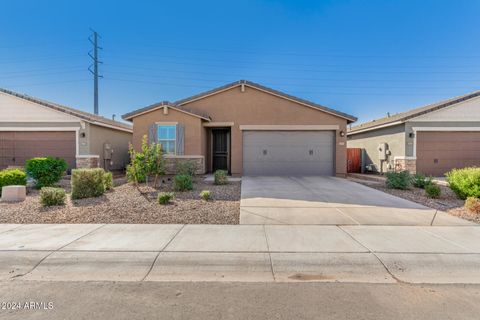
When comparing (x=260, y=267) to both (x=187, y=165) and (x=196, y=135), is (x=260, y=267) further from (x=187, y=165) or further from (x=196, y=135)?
(x=196, y=135)

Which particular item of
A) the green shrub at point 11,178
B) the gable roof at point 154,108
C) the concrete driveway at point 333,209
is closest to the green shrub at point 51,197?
the green shrub at point 11,178

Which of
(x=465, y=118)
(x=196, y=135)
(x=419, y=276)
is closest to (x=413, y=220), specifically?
(x=419, y=276)

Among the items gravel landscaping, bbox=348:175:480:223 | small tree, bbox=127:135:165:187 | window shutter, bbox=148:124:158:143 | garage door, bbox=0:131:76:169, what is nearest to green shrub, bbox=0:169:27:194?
small tree, bbox=127:135:165:187

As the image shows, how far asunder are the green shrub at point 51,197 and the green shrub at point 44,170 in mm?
3078

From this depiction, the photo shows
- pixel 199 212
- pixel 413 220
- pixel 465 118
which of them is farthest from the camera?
pixel 465 118

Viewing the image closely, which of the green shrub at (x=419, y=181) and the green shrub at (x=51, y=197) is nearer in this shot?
the green shrub at (x=51, y=197)

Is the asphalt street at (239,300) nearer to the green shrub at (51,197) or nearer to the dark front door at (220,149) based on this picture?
the green shrub at (51,197)

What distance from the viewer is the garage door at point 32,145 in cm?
1423

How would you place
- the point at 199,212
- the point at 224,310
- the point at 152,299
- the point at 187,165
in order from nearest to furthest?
the point at 224,310
the point at 152,299
the point at 199,212
the point at 187,165

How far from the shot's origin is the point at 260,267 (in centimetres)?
398

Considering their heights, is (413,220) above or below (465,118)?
below

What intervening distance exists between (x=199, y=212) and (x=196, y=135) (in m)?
7.22

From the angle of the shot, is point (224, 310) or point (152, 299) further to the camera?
point (152, 299)

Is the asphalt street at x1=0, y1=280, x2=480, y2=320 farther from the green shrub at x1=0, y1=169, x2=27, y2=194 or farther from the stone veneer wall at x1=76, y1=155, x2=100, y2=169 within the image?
the stone veneer wall at x1=76, y1=155, x2=100, y2=169
